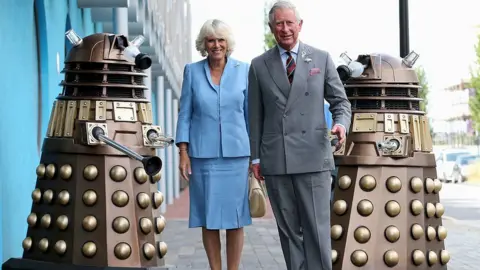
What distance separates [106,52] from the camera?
256 inches

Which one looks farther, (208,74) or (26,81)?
(26,81)

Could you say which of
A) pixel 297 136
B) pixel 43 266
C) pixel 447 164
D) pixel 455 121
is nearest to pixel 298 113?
pixel 297 136

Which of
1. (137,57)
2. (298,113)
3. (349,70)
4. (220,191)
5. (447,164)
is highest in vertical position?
(137,57)

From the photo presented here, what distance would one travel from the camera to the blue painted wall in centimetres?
774

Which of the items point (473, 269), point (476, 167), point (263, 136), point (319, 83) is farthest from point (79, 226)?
point (476, 167)

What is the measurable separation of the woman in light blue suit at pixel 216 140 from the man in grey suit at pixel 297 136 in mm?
918

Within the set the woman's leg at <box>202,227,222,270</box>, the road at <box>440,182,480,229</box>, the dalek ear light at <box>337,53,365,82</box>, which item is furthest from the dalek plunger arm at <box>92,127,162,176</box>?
the road at <box>440,182,480,229</box>

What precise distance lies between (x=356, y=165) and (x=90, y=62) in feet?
6.04

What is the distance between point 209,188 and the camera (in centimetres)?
656

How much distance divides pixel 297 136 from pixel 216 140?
1132 millimetres

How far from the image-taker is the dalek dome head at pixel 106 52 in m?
6.48

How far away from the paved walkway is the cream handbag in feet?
8.16

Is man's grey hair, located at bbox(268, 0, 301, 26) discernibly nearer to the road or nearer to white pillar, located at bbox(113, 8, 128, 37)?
white pillar, located at bbox(113, 8, 128, 37)

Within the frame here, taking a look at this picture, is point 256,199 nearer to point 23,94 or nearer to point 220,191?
point 220,191
